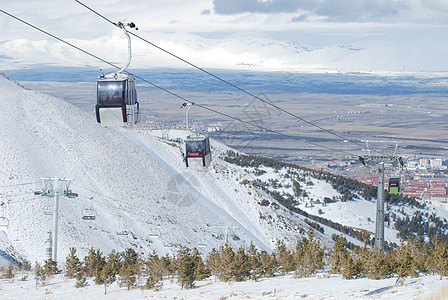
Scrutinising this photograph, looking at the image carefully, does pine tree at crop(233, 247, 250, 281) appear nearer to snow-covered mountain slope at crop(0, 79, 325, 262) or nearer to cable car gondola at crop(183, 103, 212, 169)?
cable car gondola at crop(183, 103, 212, 169)

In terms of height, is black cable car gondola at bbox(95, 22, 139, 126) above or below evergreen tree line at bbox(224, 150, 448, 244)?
above

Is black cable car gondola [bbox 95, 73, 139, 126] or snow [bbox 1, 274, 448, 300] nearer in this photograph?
black cable car gondola [bbox 95, 73, 139, 126]

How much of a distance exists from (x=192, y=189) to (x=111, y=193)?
1097 cm

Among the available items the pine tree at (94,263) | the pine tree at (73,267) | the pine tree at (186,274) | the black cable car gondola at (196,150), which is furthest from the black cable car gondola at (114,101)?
the pine tree at (73,267)

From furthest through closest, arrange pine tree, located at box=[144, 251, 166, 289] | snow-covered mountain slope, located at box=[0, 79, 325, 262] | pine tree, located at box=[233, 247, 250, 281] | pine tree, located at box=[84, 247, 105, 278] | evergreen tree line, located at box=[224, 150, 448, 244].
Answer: evergreen tree line, located at box=[224, 150, 448, 244] < snow-covered mountain slope, located at box=[0, 79, 325, 262] < pine tree, located at box=[84, 247, 105, 278] < pine tree, located at box=[144, 251, 166, 289] < pine tree, located at box=[233, 247, 250, 281]

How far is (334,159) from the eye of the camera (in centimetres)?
18688

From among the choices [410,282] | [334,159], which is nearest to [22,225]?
[410,282]

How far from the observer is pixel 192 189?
235 ft

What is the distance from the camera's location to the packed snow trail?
62.7 m

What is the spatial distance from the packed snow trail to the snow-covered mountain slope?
0.16 metres

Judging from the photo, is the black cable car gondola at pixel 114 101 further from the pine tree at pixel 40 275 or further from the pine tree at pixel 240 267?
the pine tree at pixel 40 275

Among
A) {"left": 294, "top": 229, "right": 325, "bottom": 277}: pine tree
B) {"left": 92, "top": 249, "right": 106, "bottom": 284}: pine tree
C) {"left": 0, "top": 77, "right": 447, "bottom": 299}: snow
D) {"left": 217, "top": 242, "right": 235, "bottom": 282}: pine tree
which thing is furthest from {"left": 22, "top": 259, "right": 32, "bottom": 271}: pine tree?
{"left": 294, "top": 229, "right": 325, "bottom": 277}: pine tree

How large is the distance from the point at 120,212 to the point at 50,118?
21695 millimetres

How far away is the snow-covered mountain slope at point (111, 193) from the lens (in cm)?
5397
